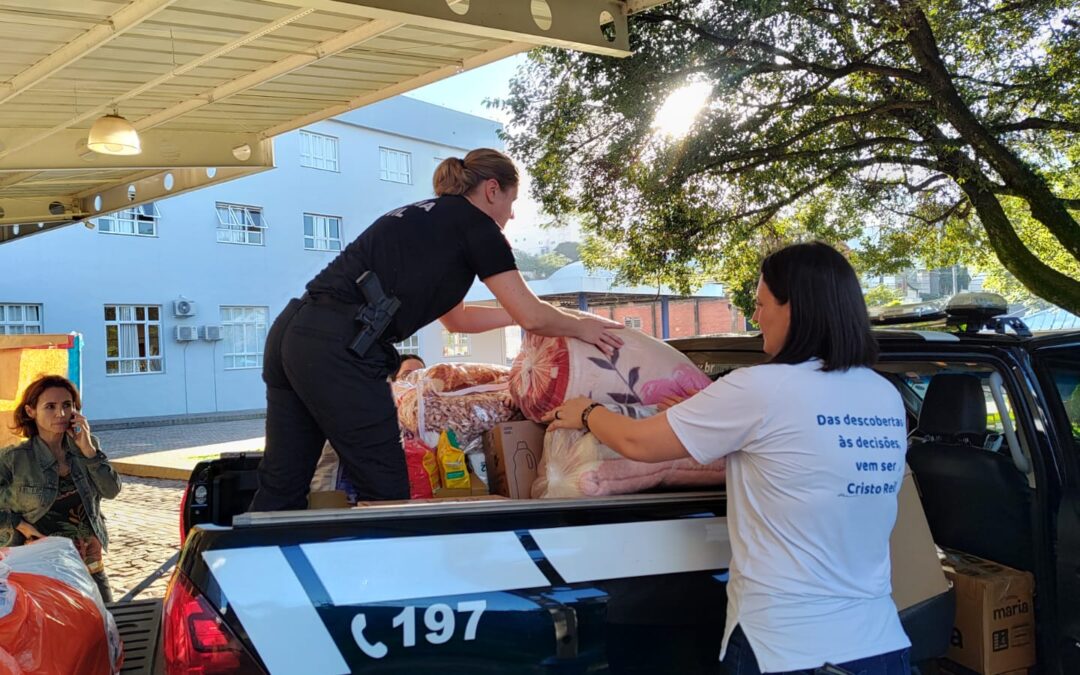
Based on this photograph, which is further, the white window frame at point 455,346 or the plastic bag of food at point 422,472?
the white window frame at point 455,346

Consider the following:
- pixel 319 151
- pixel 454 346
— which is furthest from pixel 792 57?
pixel 454 346

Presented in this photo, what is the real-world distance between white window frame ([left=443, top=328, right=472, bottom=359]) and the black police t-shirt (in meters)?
30.1

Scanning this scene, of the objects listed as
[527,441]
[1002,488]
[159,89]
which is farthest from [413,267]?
[159,89]

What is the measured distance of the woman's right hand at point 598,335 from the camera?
267 cm

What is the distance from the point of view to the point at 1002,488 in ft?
10.0

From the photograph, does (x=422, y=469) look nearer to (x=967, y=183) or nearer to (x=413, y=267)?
(x=413, y=267)

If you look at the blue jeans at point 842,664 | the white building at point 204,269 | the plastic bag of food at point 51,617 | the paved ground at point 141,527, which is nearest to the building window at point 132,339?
the white building at point 204,269

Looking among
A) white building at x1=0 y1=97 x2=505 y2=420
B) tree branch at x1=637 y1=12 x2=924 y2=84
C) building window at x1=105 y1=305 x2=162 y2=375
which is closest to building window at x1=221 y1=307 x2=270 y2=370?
white building at x1=0 y1=97 x2=505 y2=420

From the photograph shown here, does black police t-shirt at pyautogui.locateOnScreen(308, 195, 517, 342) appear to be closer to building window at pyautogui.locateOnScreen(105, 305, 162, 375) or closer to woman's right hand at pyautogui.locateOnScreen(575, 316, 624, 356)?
woman's right hand at pyautogui.locateOnScreen(575, 316, 624, 356)

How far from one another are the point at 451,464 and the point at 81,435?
2.60m

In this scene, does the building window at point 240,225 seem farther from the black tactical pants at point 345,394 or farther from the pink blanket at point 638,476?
the pink blanket at point 638,476

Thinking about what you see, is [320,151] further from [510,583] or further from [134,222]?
[510,583]

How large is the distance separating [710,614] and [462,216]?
1404mm

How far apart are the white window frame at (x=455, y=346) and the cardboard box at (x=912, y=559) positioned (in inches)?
1201
